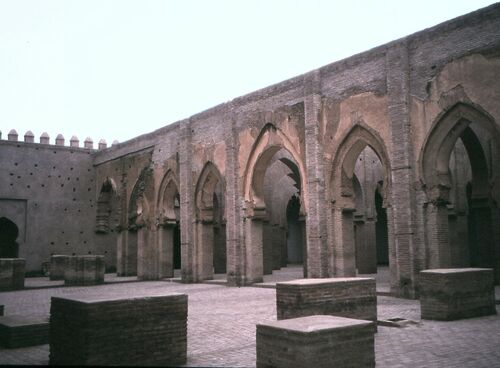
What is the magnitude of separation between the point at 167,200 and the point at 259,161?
6119 millimetres

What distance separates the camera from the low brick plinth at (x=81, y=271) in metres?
18.8

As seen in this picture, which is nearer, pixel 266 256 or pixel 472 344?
pixel 472 344

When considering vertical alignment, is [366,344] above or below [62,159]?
below

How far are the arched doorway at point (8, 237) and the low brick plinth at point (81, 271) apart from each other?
305 inches

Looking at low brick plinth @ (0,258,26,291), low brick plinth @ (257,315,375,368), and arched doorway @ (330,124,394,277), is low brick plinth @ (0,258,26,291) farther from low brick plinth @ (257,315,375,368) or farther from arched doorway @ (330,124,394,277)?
low brick plinth @ (257,315,375,368)

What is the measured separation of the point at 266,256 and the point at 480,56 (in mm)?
12675

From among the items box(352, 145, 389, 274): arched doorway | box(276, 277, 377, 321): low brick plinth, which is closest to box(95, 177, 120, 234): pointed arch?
box(352, 145, 389, 274): arched doorway

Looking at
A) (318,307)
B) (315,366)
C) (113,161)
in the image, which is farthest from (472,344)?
(113,161)

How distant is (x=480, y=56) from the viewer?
11.5 m

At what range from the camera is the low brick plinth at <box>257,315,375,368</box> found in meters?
4.99

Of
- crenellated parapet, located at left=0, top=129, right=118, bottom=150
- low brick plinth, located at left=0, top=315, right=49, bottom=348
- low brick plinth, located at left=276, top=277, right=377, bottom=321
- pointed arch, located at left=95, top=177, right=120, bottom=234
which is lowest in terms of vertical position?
low brick plinth, located at left=0, top=315, right=49, bottom=348

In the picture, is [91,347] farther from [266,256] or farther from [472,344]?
A: [266,256]

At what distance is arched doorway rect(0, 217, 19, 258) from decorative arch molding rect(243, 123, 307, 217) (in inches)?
535

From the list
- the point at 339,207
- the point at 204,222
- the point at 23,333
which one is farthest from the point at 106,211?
the point at 23,333
